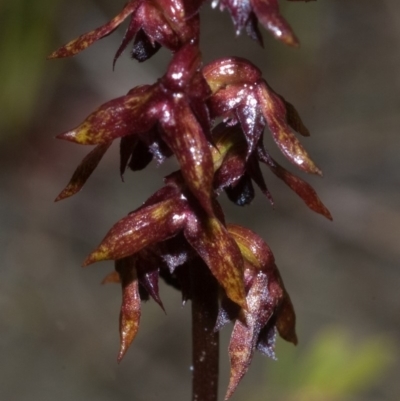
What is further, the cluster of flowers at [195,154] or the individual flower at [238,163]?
the individual flower at [238,163]

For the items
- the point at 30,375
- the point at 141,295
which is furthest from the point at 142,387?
the point at 141,295

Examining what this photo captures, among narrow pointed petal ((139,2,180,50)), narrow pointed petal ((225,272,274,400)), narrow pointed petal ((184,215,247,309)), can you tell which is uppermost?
narrow pointed petal ((139,2,180,50))

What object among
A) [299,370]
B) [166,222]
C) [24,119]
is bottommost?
[299,370]

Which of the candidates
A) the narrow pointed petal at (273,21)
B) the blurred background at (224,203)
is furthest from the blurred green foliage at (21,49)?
the narrow pointed petal at (273,21)

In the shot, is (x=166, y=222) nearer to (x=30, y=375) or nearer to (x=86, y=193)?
(x=30, y=375)

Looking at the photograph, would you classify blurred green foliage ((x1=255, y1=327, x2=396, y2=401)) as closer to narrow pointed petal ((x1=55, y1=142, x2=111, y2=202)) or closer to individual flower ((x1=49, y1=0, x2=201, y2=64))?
narrow pointed petal ((x1=55, y1=142, x2=111, y2=202))

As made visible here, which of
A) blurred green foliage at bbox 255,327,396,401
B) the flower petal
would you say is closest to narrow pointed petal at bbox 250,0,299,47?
the flower petal

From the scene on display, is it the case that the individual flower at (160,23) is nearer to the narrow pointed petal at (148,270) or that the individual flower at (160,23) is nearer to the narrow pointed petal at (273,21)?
the narrow pointed petal at (273,21)
